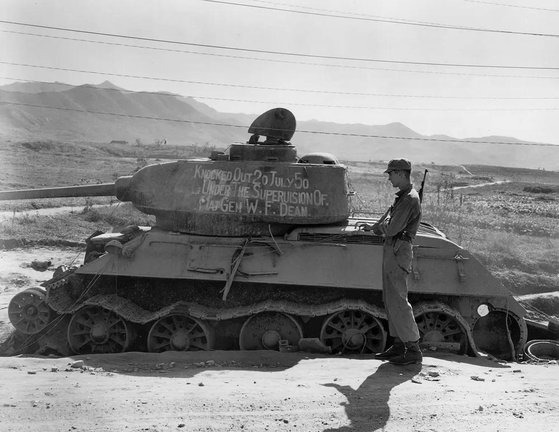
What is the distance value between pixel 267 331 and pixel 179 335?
51.5 inches

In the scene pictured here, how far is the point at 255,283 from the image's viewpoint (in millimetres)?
10141

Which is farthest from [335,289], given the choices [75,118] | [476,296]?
[75,118]

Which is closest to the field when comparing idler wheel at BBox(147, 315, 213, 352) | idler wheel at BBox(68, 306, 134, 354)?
idler wheel at BBox(147, 315, 213, 352)

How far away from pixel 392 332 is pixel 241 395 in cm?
234

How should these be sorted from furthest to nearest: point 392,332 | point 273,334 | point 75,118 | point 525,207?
point 75,118
point 525,207
point 273,334
point 392,332

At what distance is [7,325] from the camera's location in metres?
11.8

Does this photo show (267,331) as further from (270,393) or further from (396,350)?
(270,393)

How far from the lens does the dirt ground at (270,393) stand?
21.4 ft

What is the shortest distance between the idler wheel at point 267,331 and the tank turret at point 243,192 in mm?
1333

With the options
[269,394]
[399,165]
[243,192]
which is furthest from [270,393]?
[243,192]

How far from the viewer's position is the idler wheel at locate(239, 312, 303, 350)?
32.7 feet

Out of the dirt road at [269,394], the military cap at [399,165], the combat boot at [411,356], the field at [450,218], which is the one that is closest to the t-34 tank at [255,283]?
the dirt road at [269,394]

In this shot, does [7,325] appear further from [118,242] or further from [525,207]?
[525,207]

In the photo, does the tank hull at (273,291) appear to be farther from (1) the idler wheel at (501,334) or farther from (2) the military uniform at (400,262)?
(2) the military uniform at (400,262)
